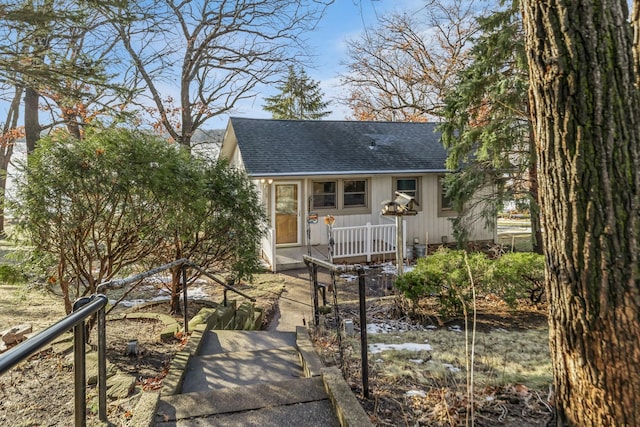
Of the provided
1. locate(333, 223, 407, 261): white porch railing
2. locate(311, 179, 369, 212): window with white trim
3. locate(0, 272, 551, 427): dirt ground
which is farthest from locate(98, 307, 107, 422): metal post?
locate(311, 179, 369, 212): window with white trim

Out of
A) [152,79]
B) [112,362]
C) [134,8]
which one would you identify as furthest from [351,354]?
[152,79]

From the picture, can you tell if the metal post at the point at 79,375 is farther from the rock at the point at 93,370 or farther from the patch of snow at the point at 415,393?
the patch of snow at the point at 415,393

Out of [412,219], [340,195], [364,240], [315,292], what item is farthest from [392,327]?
[412,219]

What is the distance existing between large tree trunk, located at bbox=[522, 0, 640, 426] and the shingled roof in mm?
8654

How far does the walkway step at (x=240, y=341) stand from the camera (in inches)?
167

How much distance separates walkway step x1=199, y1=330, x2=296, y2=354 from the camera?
4254 mm

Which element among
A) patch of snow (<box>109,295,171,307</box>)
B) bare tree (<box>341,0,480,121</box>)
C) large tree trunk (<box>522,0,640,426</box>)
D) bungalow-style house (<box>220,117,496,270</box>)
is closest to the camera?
large tree trunk (<box>522,0,640,426</box>)

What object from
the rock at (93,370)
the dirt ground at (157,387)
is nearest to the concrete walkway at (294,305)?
the dirt ground at (157,387)

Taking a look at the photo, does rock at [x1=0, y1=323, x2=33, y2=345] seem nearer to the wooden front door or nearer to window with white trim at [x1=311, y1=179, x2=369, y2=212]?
the wooden front door

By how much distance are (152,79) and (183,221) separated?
13014 millimetres

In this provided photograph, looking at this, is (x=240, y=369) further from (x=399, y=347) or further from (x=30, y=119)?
(x=30, y=119)

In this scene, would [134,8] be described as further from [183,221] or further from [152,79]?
[152,79]

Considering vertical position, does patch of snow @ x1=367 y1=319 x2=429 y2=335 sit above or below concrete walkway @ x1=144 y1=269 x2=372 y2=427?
below

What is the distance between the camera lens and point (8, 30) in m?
6.05
